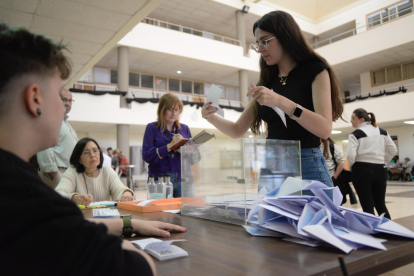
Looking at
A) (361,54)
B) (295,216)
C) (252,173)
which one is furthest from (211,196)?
(361,54)

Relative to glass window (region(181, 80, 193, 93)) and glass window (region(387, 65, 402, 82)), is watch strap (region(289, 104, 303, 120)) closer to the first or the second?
glass window (region(387, 65, 402, 82))

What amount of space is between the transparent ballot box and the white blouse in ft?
4.42

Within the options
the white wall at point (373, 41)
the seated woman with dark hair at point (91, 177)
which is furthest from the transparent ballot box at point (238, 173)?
the white wall at point (373, 41)

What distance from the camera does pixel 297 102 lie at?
54.9 inches

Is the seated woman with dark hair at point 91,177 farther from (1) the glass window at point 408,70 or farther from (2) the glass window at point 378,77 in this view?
(2) the glass window at point 378,77

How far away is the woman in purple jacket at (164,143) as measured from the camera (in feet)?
9.33

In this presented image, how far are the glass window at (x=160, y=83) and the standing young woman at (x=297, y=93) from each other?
14019 millimetres

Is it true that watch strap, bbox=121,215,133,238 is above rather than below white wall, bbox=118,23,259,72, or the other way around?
below

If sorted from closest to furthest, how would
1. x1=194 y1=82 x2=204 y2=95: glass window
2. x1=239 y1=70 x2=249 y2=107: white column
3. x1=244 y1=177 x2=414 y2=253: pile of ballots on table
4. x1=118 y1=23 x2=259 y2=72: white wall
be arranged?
Answer: 1. x1=244 y1=177 x2=414 y2=253: pile of ballots on table
2. x1=118 y1=23 x2=259 y2=72: white wall
3. x1=239 y1=70 x2=249 y2=107: white column
4. x1=194 y1=82 x2=204 y2=95: glass window

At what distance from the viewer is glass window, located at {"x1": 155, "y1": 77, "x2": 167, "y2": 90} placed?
1515cm

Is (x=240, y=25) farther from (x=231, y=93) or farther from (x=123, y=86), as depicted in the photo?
(x=123, y=86)

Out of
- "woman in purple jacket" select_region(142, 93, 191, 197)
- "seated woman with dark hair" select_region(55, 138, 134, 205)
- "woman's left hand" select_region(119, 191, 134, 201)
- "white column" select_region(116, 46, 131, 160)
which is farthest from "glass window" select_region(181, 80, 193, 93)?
"woman's left hand" select_region(119, 191, 134, 201)

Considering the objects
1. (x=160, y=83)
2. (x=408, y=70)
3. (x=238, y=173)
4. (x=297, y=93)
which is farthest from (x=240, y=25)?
(x=238, y=173)

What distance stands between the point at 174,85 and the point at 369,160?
12.9 metres
